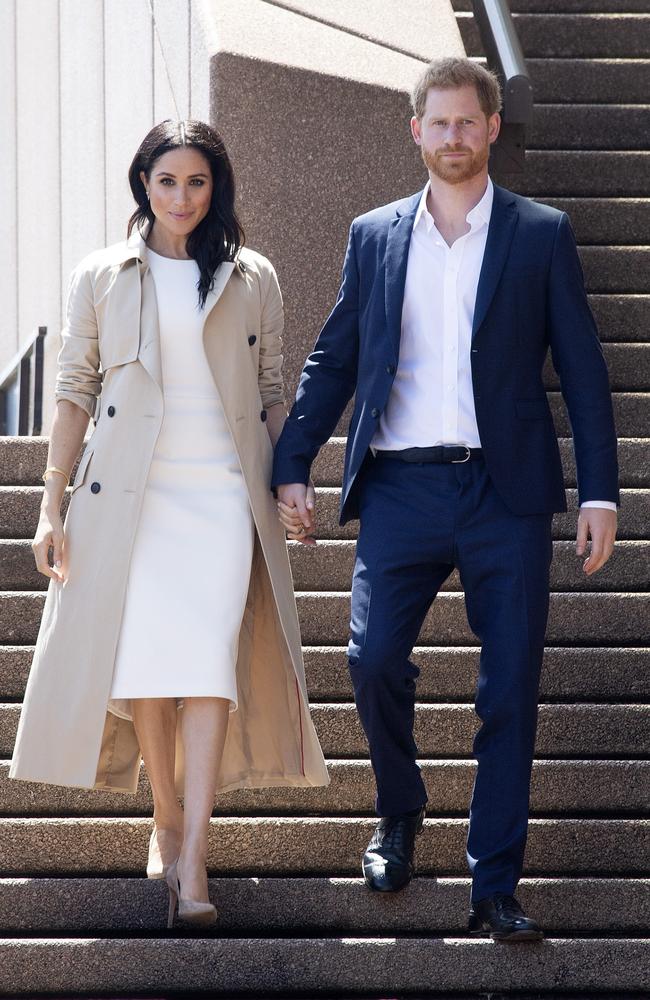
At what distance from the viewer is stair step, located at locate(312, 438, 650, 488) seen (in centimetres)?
564

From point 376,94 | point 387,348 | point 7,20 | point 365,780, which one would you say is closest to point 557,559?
point 365,780

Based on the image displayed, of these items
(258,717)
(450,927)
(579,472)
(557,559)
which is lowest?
(450,927)

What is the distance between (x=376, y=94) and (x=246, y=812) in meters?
3.33

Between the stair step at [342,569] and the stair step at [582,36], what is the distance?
402cm

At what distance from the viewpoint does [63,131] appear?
1069cm

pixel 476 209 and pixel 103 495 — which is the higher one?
pixel 476 209

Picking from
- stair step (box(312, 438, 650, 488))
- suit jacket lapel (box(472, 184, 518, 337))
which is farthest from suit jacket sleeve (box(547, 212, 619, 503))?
stair step (box(312, 438, 650, 488))

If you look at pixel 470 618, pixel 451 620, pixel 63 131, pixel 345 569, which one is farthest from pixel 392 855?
pixel 63 131

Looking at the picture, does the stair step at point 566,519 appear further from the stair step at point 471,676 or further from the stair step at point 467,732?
the stair step at point 467,732

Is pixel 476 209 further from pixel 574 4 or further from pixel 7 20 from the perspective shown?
pixel 7 20

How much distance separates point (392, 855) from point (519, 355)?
1.32 meters

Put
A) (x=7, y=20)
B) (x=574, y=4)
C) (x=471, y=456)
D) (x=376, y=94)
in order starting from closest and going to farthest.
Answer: (x=471, y=456), (x=376, y=94), (x=574, y=4), (x=7, y=20)

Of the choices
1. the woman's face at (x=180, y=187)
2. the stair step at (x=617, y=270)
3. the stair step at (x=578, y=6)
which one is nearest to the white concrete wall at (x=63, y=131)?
the stair step at (x=578, y=6)

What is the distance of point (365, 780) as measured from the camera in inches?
178
